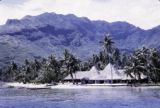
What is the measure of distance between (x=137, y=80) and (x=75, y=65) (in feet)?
99.0

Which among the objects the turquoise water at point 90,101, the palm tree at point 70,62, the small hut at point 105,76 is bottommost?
the turquoise water at point 90,101

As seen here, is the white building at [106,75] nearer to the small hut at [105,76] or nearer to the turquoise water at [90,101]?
the small hut at [105,76]

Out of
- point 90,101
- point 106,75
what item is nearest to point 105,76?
point 106,75

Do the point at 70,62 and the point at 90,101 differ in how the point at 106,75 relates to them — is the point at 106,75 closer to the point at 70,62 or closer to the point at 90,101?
the point at 70,62

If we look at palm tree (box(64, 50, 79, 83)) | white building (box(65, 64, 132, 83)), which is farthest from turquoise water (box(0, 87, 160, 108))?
palm tree (box(64, 50, 79, 83))

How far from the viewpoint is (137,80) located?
548ft

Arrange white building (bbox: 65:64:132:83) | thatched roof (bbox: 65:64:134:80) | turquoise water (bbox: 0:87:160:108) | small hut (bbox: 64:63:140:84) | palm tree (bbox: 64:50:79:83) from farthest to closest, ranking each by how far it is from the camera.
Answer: palm tree (bbox: 64:50:79:83) → thatched roof (bbox: 65:64:134:80) → small hut (bbox: 64:63:140:84) → white building (bbox: 65:64:132:83) → turquoise water (bbox: 0:87:160:108)

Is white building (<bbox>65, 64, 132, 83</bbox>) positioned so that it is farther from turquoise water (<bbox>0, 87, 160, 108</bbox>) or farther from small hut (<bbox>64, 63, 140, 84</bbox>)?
turquoise water (<bbox>0, 87, 160, 108</bbox>)

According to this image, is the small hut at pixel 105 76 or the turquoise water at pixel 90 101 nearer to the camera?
the turquoise water at pixel 90 101

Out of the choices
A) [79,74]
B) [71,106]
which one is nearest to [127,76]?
[79,74]

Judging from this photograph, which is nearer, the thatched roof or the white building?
the white building

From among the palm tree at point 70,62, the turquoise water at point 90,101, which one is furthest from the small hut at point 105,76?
the turquoise water at point 90,101

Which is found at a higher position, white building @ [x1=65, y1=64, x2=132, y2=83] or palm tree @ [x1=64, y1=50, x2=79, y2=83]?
palm tree @ [x1=64, y1=50, x2=79, y2=83]

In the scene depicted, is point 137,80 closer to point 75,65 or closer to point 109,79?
point 109,79
